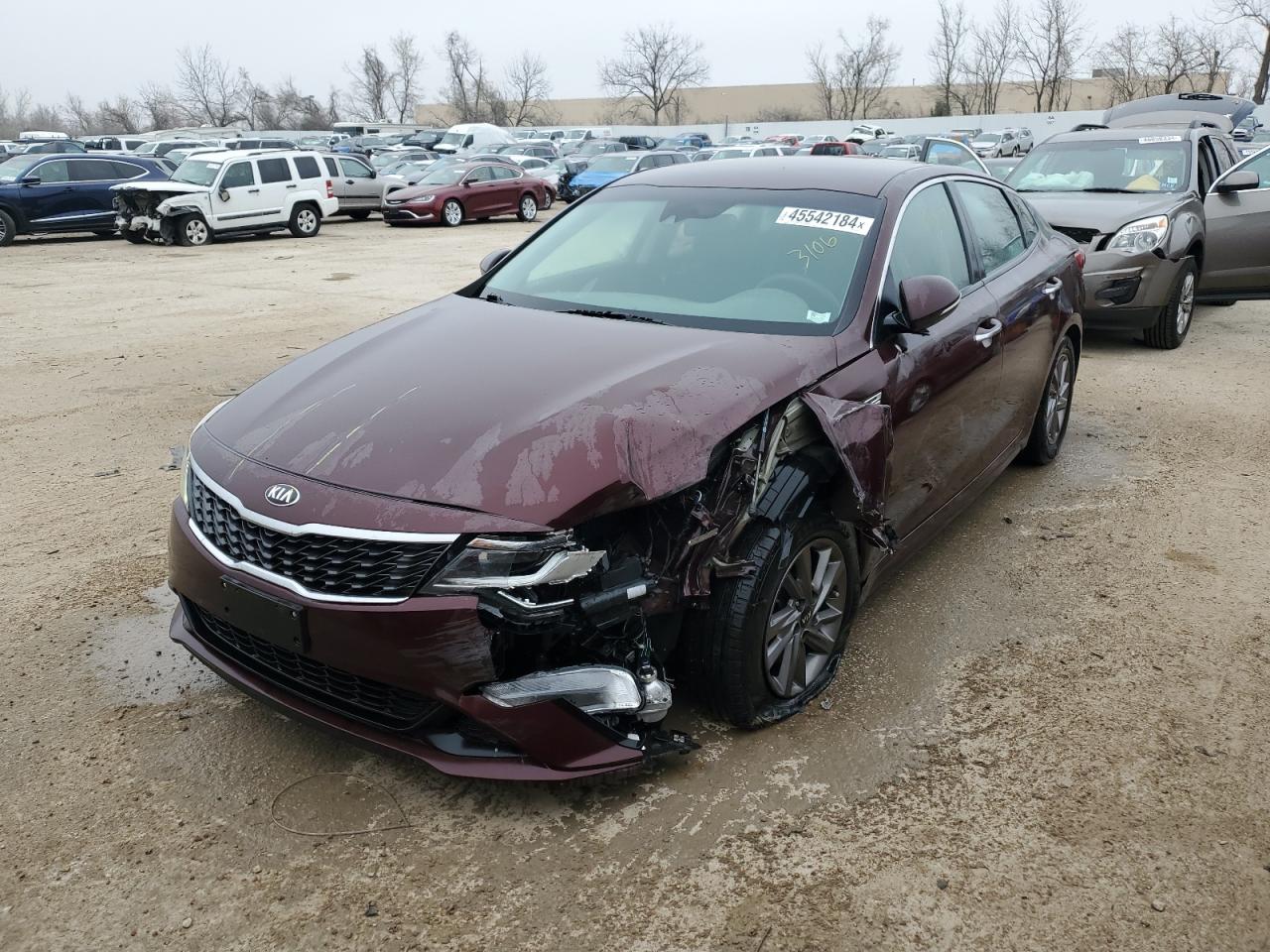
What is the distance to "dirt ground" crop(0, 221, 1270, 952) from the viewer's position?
2.46m

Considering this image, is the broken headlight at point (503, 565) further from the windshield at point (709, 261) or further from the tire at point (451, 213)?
the tire at point (451, 213)

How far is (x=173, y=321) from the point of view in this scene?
10539mm

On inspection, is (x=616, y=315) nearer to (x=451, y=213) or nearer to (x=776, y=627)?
(x=776, y=627)

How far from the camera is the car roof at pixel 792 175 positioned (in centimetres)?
405

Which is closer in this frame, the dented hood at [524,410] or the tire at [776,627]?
the dented hood at [524,410]

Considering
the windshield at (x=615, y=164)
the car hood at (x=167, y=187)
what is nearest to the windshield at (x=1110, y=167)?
the car hood at (x=167, y=187)

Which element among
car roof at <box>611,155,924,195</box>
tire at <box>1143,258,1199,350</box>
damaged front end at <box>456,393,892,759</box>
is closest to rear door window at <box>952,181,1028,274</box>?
car roof at <box>611,155,924,195</box>

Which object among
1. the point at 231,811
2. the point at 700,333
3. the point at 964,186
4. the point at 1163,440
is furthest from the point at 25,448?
the point at 1163,440

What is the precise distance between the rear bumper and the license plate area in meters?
0.02

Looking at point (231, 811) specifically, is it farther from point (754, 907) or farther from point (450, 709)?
point (754, 907)

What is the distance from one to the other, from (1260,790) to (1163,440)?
3756 mm

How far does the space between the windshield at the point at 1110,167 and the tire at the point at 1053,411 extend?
4184 millimetres

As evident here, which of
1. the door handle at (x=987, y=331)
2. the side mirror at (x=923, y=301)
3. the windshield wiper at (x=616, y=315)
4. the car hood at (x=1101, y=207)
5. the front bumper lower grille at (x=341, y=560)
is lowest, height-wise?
the front bumper lower grille at (x=341, y=560)

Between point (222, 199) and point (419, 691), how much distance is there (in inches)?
725
